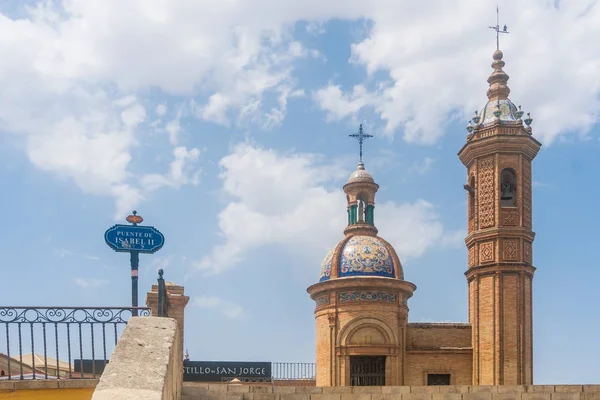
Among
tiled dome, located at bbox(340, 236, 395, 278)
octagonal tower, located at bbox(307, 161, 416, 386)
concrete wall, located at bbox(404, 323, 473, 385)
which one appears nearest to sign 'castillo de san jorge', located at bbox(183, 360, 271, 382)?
octagonal tower, located at bbox(307, 161, 416, 386)

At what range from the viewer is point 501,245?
2534 cm

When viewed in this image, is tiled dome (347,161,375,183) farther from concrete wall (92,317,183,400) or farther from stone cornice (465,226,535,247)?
concrete wall (92,317,183,400)

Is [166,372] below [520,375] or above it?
above

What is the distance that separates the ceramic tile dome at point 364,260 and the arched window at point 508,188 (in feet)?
11.6

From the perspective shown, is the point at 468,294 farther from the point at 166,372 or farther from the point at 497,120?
the point at 166,372

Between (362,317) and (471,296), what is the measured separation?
3098 millimetres

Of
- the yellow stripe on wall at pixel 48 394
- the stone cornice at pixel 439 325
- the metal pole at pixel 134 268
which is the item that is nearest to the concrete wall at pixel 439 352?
the stone cornice at pixel 439 325

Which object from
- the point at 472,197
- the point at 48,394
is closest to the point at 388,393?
the point at 48,394

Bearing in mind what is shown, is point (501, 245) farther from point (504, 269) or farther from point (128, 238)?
point (128, 238)

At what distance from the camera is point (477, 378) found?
83.6 ft

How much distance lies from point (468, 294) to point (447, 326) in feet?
3.59

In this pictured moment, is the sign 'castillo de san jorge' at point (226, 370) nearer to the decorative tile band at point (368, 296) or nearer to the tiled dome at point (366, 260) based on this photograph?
the decorative tile band at point (368, 296)

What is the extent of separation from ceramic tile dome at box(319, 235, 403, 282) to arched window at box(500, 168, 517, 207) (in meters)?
3.52

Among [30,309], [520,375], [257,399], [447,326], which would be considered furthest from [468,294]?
[30,309]
